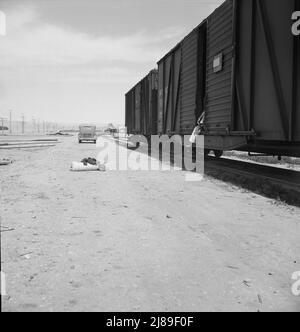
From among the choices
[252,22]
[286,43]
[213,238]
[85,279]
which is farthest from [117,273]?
[252,22]

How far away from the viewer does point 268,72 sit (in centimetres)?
813

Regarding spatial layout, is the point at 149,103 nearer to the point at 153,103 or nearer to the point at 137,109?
the point at 153,103

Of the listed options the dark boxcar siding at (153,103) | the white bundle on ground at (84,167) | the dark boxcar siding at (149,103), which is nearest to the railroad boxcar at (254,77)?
the white bundle on ground at (84,167)

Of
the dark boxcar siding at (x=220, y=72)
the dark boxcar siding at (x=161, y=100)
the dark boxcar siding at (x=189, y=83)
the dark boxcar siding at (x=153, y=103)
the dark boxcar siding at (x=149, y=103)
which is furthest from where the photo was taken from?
the dark boxcar siding at (x=149, y=103)

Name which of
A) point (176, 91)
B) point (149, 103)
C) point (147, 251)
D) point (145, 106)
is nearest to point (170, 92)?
point (176, 91)

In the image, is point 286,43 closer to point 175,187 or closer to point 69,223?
point 175,187

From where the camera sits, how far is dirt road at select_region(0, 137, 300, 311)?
3029 millimetres

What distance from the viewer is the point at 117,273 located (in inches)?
139

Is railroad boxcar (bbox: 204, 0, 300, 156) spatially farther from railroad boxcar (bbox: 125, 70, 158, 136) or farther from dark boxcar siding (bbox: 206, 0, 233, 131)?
railroad boxcar (bbox: 125, 70, 158, 136)

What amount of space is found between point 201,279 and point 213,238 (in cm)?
138

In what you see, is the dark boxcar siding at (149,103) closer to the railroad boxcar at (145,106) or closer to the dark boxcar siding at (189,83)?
the railroad boxcar at (145,106)

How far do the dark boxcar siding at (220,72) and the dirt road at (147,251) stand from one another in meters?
3.55

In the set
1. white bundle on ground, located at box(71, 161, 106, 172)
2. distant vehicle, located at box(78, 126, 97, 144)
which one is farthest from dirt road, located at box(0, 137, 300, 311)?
distant vehicle, located at box(78, 126, 97, 144)

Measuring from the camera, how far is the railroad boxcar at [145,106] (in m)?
20.8
